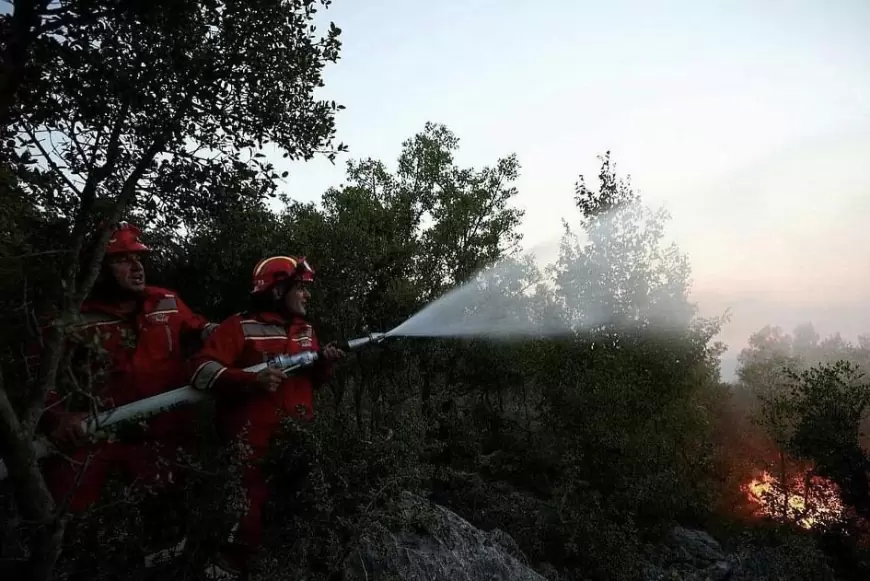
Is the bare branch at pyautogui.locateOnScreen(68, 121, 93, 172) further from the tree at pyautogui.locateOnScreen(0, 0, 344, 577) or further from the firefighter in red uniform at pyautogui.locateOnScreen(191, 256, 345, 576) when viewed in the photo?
the firefighter in red uniform at pyautogui.locateOnScreen(191, 256, 345, 576)

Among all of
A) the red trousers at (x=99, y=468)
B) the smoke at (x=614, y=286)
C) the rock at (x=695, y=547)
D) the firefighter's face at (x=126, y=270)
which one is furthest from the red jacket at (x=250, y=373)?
the rock at (x=695, y=547)

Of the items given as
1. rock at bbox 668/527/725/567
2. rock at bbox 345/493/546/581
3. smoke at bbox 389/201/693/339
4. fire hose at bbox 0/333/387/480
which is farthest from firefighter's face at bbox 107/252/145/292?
rock at bbox 668/527/725/567

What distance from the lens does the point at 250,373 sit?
4699 millimetres

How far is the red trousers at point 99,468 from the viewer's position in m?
4.33

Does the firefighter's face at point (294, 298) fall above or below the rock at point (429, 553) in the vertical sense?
above

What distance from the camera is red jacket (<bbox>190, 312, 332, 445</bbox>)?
468 centimetres

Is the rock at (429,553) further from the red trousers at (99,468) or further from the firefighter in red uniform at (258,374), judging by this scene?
the red trousers at (99,468)

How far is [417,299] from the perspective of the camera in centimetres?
1777

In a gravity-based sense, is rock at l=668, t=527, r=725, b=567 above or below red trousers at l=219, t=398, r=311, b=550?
below

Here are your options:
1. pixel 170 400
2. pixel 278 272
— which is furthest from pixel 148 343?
pixel 278 272

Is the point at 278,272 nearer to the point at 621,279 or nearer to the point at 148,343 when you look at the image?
the point at 148,343

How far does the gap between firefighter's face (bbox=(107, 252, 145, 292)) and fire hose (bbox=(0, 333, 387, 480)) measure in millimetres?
1242

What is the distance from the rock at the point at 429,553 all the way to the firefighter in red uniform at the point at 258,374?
37.5 inches

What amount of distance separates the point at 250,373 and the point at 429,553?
238 centimetres
